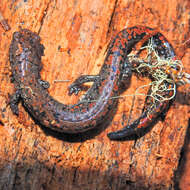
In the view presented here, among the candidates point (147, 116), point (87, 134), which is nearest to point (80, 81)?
point (87, 134)

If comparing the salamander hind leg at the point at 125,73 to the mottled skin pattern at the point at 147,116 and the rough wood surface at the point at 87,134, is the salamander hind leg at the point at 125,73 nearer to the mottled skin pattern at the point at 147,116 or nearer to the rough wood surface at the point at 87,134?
the rough wood surface at the point at 87,134

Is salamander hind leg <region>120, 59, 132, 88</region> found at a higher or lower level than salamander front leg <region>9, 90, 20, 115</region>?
higher

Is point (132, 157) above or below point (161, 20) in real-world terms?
below

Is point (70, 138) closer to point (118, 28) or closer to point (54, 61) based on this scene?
point (54, 61)

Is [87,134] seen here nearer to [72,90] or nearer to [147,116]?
[72,90]

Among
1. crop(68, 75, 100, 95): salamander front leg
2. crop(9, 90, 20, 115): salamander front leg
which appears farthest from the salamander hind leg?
crop(9, 90, 20, 115): salamander front leg

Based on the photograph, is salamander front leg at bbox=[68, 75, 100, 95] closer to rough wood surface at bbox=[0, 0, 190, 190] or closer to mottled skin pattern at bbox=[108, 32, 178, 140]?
rough wood surface at bbox=[0, 0, 190, 190]

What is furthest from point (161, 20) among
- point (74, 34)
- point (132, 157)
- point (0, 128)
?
point (0, 128)
